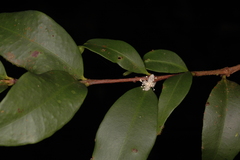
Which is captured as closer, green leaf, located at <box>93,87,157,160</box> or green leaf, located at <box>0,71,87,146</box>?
green leaf, located at <box>0,71,87,146</box>

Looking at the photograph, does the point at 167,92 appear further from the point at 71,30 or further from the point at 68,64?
the point at 71,30

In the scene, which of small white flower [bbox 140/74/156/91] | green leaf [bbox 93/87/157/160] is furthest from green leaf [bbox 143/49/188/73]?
green leaf [bbox 93/87/157/160]

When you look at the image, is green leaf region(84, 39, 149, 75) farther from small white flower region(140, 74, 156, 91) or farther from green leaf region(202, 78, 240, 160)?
green leaf region(202, 78, 240, 160)

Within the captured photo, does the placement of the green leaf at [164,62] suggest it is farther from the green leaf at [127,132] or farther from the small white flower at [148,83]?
the green leaf at [127,132]

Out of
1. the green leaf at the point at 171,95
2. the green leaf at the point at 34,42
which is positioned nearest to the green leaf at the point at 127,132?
the green leaf at the point at 171,95

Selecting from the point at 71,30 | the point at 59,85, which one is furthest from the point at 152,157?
the point at 59,85

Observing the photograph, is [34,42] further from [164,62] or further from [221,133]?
[221,133]

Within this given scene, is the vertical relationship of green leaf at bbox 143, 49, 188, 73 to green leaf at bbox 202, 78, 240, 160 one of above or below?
above
